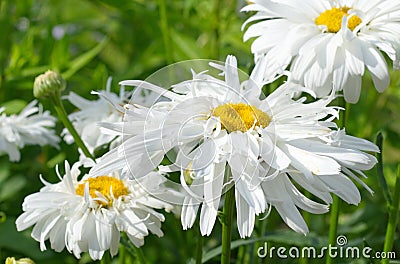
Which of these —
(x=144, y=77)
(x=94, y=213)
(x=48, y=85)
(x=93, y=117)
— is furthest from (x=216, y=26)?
(x=94, y=213)

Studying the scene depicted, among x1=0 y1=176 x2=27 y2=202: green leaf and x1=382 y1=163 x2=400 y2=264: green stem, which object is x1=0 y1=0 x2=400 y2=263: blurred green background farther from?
x1=382 y1=163 x2=400 y2=264: green stem

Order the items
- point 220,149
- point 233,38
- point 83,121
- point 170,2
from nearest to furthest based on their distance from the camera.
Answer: point 220,149 < point 83,121 < point 233,38 < point 170,2

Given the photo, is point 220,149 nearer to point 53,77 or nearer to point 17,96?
point 53,77

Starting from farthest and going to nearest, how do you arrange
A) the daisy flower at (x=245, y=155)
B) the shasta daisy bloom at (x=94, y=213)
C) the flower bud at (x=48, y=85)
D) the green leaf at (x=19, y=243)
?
the green leaf at (x=19, y=243) < the flower bud at (x=48, y=85) < the shasta daisy bloom at (x=94, y=213) < the daisy flower at (x=245, y=155)

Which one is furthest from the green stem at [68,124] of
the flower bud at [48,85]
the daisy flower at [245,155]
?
the daisy flower at [245,155]

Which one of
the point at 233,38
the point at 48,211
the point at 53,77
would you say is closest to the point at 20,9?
the point at 233,38

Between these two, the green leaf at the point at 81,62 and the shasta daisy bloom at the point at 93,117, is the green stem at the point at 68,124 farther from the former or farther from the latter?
the green leaf at the point at 81,62

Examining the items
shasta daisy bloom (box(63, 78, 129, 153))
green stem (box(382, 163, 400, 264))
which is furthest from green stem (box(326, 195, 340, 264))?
shasta daisy bloom (box(63, 78, 129, 153))
